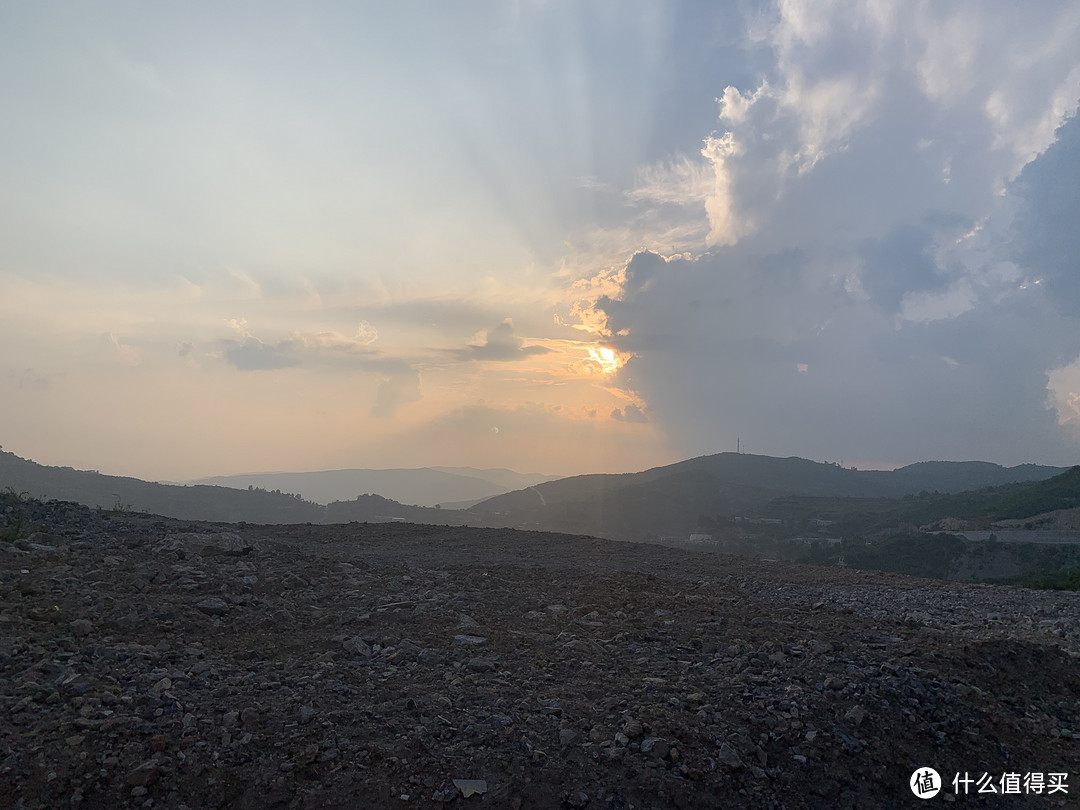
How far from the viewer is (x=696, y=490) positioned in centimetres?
8469

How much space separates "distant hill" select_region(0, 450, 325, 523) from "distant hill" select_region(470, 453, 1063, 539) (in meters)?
17.4

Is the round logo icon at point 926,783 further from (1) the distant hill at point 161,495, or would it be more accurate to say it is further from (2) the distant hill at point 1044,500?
(2) the distant hill at point 1044,500

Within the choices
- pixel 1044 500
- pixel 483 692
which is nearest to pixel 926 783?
pixel 483 692

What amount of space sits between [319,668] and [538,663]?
2.40 metres

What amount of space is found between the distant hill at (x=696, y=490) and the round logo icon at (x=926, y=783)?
45539mm

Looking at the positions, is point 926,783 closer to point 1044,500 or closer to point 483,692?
point 483,692

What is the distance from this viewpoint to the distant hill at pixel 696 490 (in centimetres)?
6219

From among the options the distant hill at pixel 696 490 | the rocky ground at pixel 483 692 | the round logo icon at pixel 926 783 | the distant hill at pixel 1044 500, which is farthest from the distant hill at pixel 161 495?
the distant hill at pixel 1044 500

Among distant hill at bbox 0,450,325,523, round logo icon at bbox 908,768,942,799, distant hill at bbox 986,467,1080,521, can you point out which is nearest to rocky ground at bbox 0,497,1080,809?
round logo icon at bbox 908,768,942,799

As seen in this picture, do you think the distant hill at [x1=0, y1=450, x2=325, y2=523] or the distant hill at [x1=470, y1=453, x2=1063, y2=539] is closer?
the distant hill at [x1=0, y1=450, x2=325, y2=523]

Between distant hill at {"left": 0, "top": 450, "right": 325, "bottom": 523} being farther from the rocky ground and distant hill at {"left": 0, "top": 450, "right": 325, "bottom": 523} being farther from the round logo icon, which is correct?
the round logo icon

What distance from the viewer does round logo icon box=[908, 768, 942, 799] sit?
538 centimetres

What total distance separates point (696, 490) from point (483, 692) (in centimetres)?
8209

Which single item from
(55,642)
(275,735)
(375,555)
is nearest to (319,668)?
(275,735)
